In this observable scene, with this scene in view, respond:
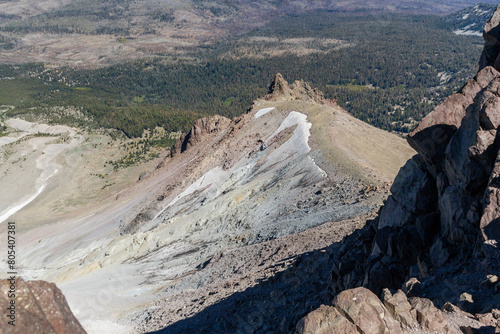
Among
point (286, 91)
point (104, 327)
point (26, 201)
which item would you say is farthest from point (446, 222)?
point (26, 201)

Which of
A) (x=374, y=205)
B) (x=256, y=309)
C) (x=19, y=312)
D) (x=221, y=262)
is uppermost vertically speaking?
(x=19, y=312)

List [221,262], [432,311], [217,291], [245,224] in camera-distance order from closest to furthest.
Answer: [432,311], [217,291], [221,262], [245,224]

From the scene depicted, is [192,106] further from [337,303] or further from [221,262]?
[337,303]

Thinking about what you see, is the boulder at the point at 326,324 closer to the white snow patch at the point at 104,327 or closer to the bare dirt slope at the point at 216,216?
the bare dirt slope at the point at 216,216

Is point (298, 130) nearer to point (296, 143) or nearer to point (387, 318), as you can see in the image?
point (296, 143)

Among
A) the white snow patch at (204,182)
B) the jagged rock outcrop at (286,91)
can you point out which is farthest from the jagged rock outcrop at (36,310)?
the jagged rock outcrop at (286,91)

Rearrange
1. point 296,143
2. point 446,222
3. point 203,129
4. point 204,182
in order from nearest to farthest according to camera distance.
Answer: point 446,222
point 296,143
point 204,182
point 203,129

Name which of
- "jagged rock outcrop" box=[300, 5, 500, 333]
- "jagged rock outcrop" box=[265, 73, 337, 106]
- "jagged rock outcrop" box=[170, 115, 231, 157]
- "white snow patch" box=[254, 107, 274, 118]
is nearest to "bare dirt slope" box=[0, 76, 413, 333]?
"white snow patch" box=[254, 107, 274, 118]

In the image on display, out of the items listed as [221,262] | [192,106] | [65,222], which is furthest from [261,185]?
[192,106]
